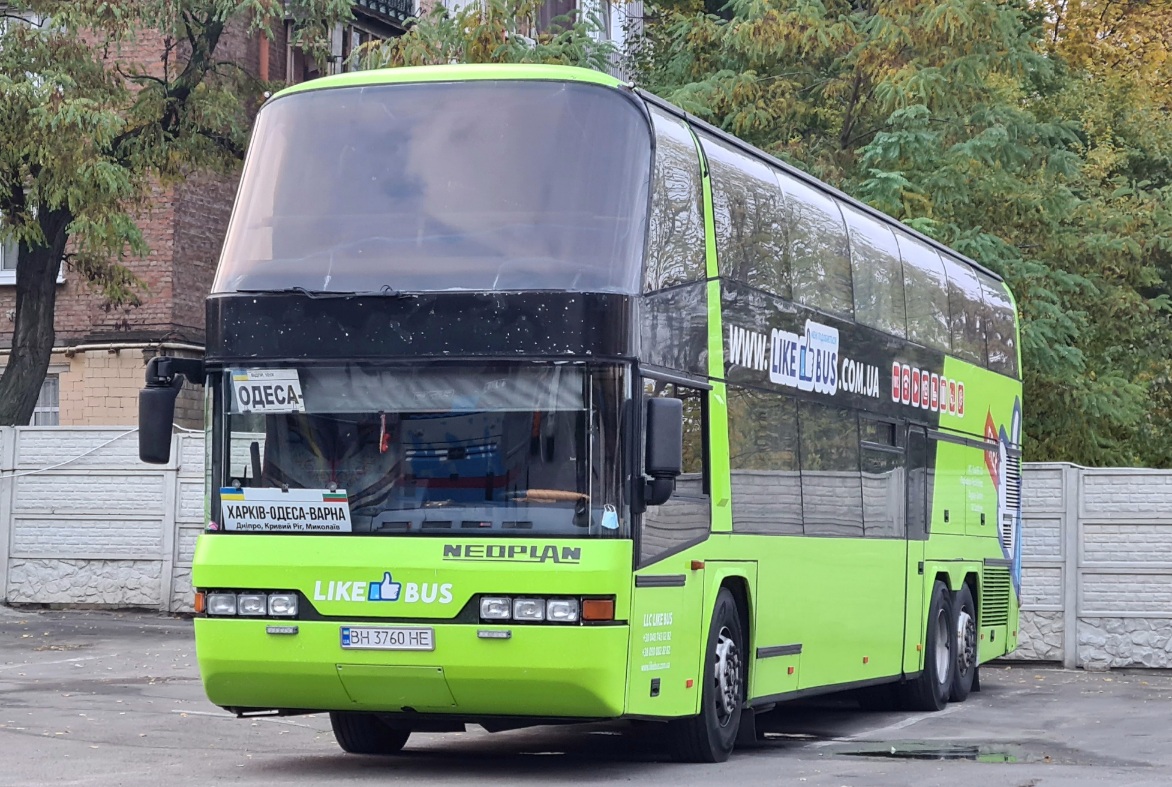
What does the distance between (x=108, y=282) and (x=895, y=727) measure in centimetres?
1401

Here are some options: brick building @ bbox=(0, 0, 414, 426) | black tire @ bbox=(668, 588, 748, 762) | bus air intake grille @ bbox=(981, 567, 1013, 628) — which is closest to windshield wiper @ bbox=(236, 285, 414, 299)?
black tire @ bbox=(668, 588, 748, 762)

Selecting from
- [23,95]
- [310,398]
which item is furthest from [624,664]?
[23,95]

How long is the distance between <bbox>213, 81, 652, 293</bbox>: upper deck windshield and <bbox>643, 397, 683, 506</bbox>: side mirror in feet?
2.20

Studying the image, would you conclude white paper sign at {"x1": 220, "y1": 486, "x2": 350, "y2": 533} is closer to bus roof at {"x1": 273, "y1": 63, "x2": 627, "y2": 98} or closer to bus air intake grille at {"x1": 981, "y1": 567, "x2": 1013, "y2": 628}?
bus roof at {"x1": 273, "y1": 63, "x2": 627, "y2": 98}

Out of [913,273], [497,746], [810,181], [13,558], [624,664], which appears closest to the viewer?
[624,664]

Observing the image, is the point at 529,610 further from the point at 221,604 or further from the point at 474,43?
the point at 474,43

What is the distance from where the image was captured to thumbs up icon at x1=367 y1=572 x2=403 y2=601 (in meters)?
10.7

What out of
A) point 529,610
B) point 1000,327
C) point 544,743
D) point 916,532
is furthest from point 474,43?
point 529,610

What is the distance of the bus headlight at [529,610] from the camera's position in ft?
34.5

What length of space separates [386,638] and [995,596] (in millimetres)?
10242

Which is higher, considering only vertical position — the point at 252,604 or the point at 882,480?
the point at 882,480

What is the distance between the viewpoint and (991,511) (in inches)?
773

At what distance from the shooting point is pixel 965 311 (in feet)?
61.9

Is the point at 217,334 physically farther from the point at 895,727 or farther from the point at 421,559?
the point at 895,727
